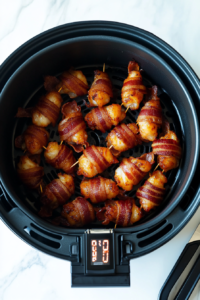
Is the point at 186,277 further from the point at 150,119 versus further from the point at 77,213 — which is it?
the point at 150,119

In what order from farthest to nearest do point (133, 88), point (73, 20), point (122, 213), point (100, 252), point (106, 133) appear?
point (73, 20)
point (106, 133)
point (133, 88)
point (122, 213)
point (100, 252)

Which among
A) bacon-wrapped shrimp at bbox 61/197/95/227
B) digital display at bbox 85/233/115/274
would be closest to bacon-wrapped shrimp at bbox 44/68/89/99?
bacon-wrapped shrimp at bbox 61/197/95/227

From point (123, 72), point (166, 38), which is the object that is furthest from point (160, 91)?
point (166, 38)

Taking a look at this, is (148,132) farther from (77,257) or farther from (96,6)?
(96,6)

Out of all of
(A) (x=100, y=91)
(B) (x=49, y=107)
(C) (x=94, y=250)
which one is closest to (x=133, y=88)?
(A) (x=100, y=91)

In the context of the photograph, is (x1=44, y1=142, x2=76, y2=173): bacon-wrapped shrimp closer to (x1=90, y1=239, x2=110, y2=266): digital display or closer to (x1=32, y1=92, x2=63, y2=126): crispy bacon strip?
(x1=32, y1=92, x2=63, y2=126): crispy bacon strip

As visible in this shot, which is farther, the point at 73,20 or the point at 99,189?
the point at 73,20

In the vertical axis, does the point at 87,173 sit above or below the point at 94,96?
below

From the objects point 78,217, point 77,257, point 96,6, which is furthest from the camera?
point 96,6
